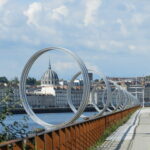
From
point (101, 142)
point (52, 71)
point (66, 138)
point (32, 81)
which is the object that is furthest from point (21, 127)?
point (32, 81)

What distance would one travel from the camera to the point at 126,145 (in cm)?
1905

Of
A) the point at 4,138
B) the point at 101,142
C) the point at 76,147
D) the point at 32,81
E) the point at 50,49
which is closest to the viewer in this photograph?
the point at 4,138

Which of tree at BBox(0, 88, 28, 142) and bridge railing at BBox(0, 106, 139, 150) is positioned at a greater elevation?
tree at BBox(0, 88, 28, 142)

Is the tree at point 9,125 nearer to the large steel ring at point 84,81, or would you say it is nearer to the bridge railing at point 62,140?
the bridge railing at point 62,140

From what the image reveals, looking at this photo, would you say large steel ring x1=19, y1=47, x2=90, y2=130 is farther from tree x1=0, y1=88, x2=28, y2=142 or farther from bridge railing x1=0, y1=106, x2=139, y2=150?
tree x1=0, y1=88, x2=28, y2=142

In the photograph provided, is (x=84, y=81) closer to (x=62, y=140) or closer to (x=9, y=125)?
(x=62, y=140)

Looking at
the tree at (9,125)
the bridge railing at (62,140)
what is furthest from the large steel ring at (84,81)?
the tree at (9,125)

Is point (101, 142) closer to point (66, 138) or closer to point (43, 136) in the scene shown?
point (66, 138)

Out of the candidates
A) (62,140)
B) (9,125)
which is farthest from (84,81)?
(9,125)

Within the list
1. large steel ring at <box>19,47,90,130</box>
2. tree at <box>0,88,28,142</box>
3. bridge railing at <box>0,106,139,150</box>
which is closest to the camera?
bridge railing at <box>0,106,139,150</box>

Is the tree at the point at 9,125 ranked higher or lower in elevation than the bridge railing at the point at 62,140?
higher

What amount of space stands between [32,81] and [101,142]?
8.85m

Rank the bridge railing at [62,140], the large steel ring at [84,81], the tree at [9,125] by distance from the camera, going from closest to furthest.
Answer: the bridge railing at [62,140] < the tree at [9,125] < the large steel ring at [84,81]

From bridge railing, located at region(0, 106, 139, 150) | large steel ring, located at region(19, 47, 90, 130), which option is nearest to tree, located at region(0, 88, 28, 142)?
bridge railing, located at region(0, 106, 139, 150)
